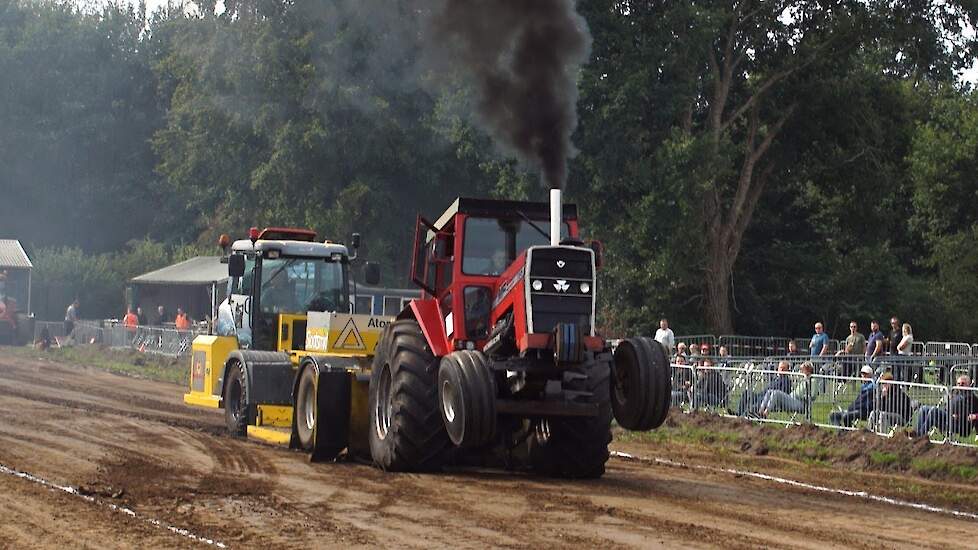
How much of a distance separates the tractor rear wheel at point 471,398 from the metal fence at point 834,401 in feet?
23.4

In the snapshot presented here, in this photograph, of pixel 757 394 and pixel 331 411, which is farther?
pixel 757 394

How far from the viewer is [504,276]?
48.3 ft

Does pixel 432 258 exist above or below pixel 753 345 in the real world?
above

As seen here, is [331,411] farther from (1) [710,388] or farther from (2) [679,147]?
(2) [679,147]

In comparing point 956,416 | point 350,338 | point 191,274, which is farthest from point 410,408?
point 191,274

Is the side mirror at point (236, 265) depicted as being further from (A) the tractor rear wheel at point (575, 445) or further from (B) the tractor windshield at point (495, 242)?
(A) the tractor rear wheel at point (575, 445)

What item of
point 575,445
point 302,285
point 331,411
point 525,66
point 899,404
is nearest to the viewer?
point 575,445

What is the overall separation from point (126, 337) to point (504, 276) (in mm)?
30404

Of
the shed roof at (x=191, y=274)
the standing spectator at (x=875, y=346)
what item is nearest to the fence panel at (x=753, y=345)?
the standing spectator at (x=875, y=346)

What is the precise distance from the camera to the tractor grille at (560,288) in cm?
1386

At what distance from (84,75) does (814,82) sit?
2087 inches

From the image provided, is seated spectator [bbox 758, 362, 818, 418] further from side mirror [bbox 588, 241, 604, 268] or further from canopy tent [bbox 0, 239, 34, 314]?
canopy tent [bbox 0, 239, 34, 314]

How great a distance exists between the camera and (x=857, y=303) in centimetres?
4484

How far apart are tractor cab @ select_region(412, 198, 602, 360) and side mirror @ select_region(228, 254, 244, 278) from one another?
5.27m
